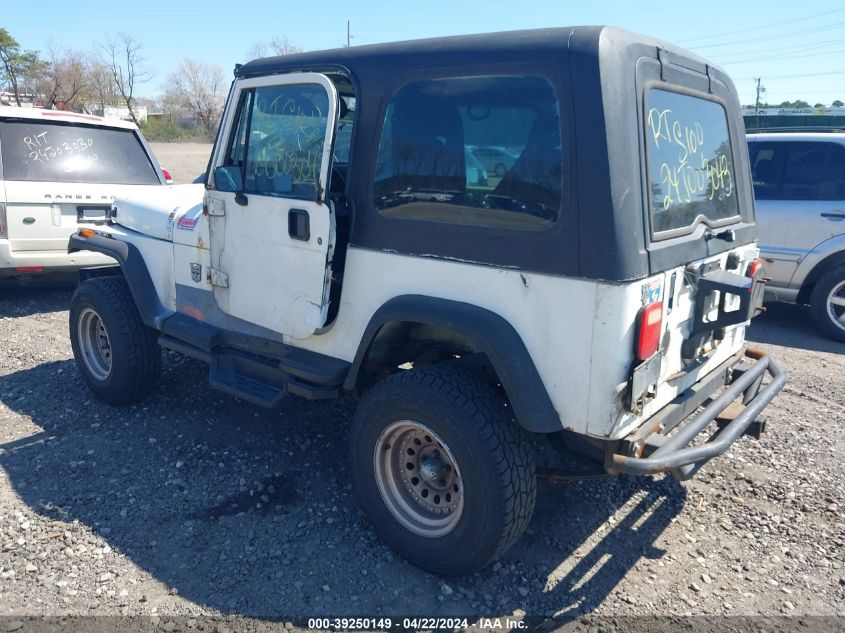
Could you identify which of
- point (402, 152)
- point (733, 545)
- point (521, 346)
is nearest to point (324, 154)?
point (402, 152)

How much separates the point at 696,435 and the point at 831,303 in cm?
473

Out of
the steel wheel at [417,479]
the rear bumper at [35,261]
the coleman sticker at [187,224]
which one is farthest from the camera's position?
the rear bumper at [35,261]

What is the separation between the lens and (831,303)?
21.6 feet

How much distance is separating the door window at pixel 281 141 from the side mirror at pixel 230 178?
0.04 feet

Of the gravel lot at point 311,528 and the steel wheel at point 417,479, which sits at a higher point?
the steel wheel at point 417,479

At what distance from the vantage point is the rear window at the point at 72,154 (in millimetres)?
6434

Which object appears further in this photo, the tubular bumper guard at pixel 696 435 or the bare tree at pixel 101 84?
the bare tree at pixel 101 84

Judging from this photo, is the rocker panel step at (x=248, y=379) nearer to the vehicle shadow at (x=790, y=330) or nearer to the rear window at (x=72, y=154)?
the rear window at (x=72, y=154)

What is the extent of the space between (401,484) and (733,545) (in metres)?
1.66

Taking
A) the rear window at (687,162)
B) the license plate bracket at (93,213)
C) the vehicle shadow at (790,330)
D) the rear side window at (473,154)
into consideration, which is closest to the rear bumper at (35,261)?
the license plate bracket at (93,213)

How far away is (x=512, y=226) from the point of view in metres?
2.70

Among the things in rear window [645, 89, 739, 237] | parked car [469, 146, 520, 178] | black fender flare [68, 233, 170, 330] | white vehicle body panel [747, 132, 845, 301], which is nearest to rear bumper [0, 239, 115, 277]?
black fender flare [68, 233, 170, 330]

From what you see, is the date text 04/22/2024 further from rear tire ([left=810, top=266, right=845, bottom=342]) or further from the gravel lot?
rear tire ([left=810, top=266, right=845, bottom=342])

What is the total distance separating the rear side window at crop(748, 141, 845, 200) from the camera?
6602mm
